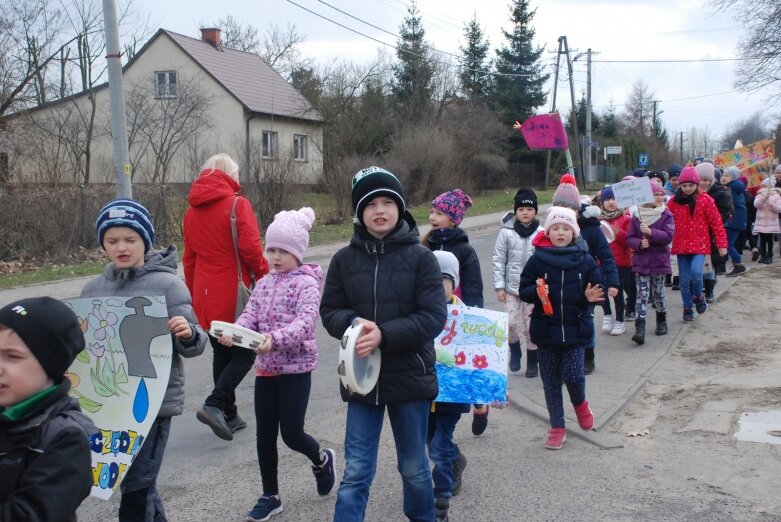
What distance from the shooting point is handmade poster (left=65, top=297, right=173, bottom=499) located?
3.37 metres

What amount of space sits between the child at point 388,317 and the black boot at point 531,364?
3814 millimetres

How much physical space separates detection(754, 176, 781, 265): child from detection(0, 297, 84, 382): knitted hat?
1558cm

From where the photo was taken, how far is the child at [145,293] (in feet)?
11.7

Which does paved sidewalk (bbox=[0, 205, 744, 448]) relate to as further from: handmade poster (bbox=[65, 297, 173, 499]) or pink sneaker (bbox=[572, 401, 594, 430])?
handmade poster (bbox=[65, 297, 173, 499])

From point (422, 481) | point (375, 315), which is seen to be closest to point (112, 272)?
point (375, 315)

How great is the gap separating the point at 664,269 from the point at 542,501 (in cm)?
502

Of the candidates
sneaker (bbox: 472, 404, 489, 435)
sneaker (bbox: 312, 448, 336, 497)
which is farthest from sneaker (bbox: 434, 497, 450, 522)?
sneaker (bbox: 472, 404, 489, 435)

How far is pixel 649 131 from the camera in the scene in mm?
85750

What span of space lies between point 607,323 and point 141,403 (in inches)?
279

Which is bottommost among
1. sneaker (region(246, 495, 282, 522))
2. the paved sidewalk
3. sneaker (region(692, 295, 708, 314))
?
sneaker (region(246, 495, 282, 522))

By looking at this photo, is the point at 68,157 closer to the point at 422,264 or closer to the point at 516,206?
the point at 516,206

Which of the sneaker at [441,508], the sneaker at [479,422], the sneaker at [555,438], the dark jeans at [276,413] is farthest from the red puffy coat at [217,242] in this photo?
the sneaker at [555,438]

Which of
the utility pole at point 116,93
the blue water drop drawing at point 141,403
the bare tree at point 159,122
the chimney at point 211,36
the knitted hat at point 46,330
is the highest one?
the chimney at point 211,36

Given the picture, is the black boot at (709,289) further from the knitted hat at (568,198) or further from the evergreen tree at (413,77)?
the evergreen tree at (413,77)
